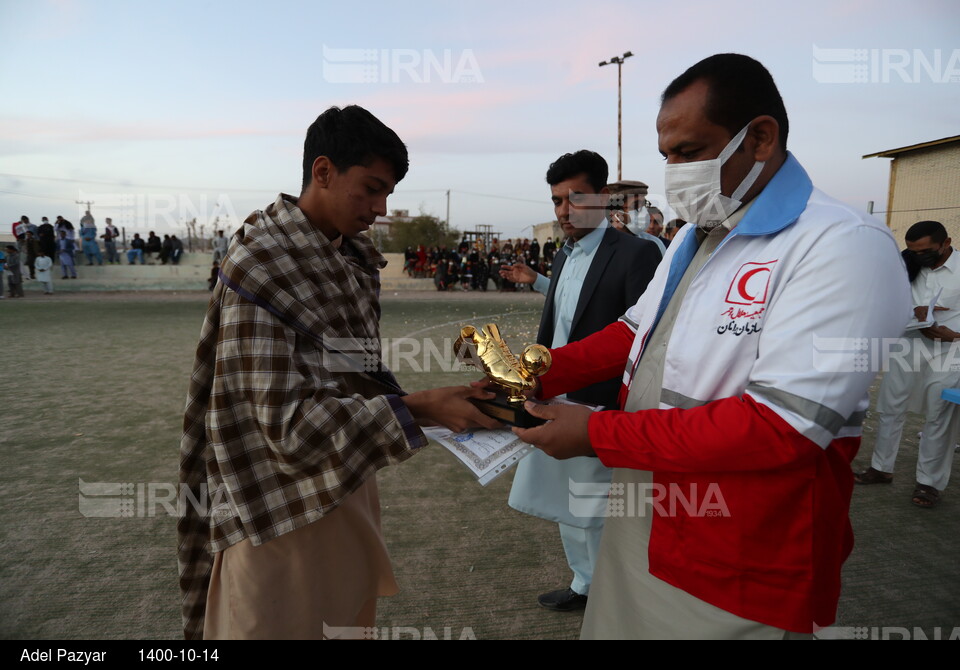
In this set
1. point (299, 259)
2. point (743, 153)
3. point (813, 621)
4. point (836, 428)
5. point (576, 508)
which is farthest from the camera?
point (576, 508)

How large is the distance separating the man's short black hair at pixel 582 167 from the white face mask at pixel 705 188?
1.64 meters

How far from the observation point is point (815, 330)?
1.21m

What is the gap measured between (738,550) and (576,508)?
169 centimetres

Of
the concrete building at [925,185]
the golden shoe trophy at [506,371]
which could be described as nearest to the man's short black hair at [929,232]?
the golden shoe trophy at [506,371]

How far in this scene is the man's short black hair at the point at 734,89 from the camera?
143 cm

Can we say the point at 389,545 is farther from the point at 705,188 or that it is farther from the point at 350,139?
the point at 705,188

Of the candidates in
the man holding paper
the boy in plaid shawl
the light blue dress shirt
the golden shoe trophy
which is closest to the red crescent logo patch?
the golden shoe trophy

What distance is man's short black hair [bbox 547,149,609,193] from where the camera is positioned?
3.18 metres

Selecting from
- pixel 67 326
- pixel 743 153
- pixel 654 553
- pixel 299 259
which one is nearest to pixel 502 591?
pixel 654 553

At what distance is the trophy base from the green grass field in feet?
4.69

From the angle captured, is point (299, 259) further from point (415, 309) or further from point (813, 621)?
point (415, 309)

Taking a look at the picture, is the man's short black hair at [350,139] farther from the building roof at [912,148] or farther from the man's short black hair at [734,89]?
the building roof at [912,148]

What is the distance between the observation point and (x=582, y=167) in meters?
3.19

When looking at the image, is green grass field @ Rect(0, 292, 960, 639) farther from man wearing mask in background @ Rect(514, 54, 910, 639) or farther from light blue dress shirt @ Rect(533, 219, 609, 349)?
man wearing mask in background @ Rect(514, 54, 910, 639)
